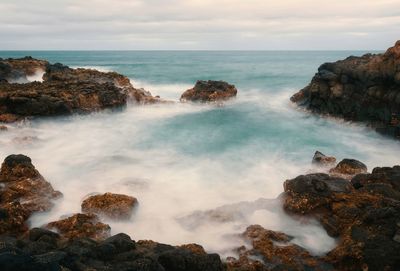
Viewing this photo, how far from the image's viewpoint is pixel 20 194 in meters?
12.8

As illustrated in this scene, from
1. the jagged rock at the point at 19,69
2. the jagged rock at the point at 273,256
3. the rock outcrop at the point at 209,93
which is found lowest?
the jagged rock at the point at 273,256

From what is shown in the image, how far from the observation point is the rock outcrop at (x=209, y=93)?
3397cm

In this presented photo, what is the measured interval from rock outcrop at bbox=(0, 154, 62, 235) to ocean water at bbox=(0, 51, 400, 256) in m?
0.43

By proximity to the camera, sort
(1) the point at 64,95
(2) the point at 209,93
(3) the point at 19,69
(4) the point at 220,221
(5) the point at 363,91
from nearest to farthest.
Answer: (4) the point at 220,221, (5) the point at 363,91, (1) the point at 64,95, (2) the point at 209,93, (3) the point at 19,69

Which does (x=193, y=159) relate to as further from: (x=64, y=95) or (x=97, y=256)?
(x=64, y=95)

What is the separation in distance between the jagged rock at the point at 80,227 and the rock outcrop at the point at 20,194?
94 cm

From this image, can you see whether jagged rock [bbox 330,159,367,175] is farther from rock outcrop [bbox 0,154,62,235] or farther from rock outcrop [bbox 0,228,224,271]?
rock outcrop [bbox 0,154,62,235]

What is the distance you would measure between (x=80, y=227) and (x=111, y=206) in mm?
A: 1545

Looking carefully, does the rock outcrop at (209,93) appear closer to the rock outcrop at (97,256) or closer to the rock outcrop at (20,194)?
the rock outcrop at (20,194)

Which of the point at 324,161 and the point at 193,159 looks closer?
the point at 324,161

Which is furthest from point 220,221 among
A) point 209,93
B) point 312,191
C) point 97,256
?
point 209,93

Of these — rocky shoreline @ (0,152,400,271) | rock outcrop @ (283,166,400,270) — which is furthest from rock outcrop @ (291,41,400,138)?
rock outcrop @ (283,166,400,270)

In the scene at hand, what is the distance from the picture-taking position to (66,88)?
92.8 feet

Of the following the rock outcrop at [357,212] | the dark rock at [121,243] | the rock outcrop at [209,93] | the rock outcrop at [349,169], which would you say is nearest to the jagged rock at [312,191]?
the rock outcrop at [357,212]
